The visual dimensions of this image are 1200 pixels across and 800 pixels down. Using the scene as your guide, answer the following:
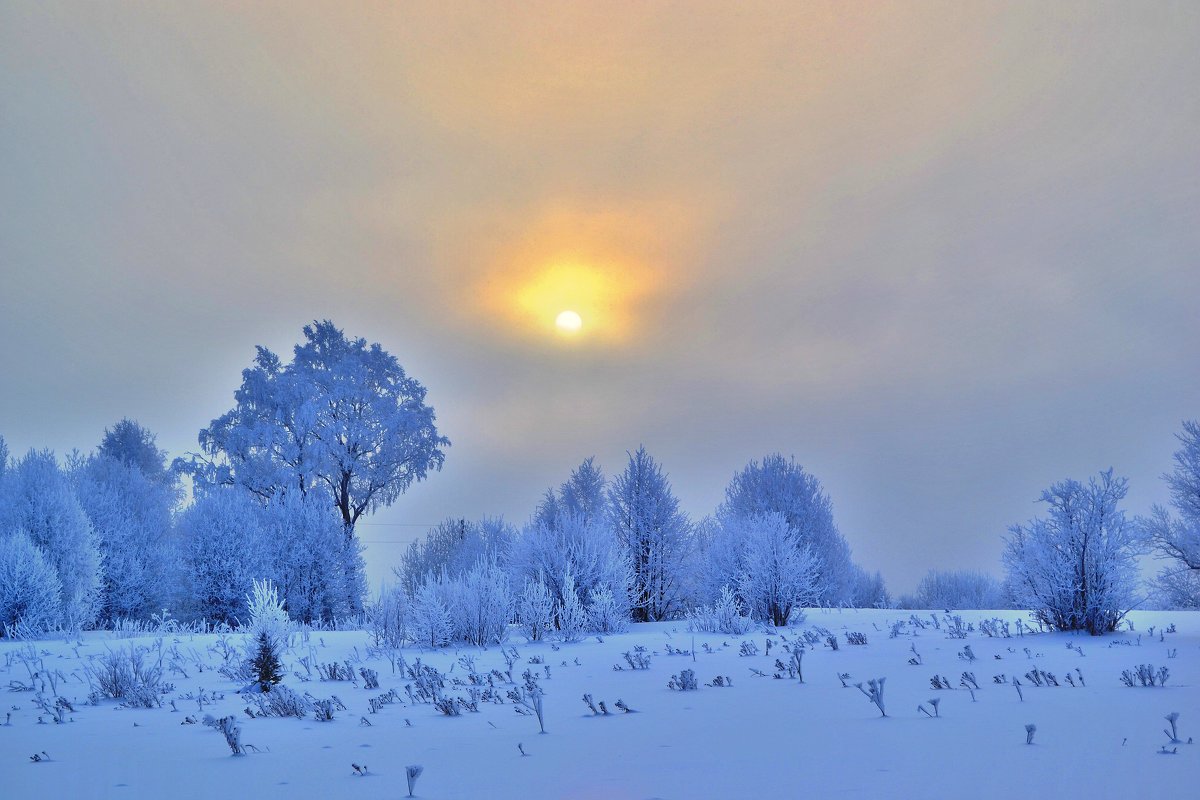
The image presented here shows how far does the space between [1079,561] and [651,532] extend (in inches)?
365

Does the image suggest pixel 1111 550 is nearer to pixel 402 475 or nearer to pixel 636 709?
pixel 636 709

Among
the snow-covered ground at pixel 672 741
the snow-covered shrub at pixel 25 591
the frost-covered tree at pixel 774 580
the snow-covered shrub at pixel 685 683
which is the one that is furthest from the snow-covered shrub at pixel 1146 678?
the snow-covered shrub at pixel 25 591

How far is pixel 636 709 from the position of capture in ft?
18.0

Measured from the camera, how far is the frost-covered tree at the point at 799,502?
2614 cm

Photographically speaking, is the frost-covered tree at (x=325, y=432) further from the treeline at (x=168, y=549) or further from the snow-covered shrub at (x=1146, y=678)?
the snow-covered shrub at (x=1146, y=678)

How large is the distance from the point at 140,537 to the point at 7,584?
8175 mm

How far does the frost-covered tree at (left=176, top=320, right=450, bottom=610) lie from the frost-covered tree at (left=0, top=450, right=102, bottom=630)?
766 centimetres

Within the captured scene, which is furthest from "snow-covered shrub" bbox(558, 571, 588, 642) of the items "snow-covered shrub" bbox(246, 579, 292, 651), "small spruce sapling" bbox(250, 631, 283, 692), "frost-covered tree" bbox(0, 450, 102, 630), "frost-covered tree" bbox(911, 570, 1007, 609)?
"frost-covered tree" bbox(911, 570, 1007, 609)

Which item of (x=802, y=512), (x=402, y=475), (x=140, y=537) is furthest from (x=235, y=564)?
(x=802, y=512)

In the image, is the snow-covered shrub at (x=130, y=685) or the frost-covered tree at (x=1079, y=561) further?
the frost-covered tree at (x=1079, y=561)

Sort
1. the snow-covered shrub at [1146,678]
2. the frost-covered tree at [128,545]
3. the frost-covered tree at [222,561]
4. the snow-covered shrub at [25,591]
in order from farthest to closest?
1. the frost-covered tree at [128,545]
2. the frost-covered tree at [222,561]
3. the snow-covered shrub at [25,591]
4. the snow-covered shrub at [1146,678]

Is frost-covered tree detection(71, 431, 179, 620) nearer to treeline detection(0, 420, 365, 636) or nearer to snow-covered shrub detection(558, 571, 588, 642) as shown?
treeline detection(0, 420, 365, 636)

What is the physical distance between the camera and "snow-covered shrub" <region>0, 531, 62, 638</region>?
1458 centimetres

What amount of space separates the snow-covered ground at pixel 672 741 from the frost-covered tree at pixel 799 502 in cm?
1811
